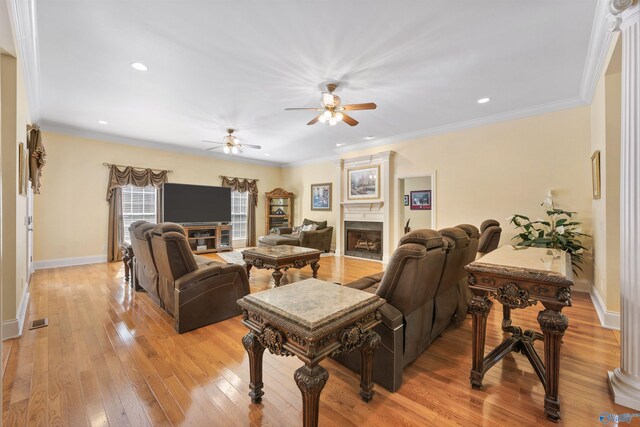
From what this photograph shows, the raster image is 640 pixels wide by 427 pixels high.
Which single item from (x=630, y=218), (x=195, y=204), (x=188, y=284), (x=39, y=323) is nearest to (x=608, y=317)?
(x=630, y=218)

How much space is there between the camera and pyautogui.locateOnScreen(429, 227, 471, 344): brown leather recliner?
2389 mm

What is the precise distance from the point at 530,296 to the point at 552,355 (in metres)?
0.37

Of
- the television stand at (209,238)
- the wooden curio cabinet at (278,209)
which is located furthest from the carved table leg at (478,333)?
the wooden curio cabinet at (278,209)

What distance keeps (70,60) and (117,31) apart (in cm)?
101

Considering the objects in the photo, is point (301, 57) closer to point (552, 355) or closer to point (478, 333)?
point (478, 333)

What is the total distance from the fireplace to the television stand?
337 cm

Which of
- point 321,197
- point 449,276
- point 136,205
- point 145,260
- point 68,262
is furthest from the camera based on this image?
point 321,197

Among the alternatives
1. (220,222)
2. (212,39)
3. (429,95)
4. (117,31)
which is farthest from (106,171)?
(429,95)

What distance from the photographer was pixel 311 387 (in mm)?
1328

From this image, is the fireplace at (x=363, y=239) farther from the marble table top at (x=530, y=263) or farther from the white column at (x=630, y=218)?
the white column at (x=630, y=218)

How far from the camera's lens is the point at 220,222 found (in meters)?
7.86

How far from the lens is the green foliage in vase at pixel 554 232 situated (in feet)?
12.3

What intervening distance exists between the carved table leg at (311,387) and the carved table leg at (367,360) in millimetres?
411

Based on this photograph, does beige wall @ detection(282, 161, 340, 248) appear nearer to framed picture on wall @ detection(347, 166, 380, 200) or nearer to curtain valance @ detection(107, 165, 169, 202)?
framed picture on wall @ detection(347, 166, 380, 200)
